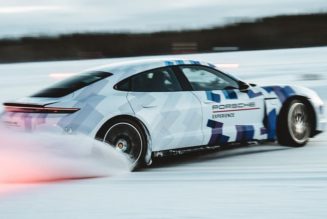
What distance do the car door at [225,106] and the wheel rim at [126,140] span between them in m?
1.00

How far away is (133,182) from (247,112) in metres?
2.69

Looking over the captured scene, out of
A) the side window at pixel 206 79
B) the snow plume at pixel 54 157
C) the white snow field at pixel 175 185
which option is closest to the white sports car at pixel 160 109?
the side window at pixel 206 79

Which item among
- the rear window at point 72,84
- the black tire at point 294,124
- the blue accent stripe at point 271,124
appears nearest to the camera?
the rear window at point 72,84

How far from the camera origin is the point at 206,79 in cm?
851

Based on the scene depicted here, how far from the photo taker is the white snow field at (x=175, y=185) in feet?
16.4

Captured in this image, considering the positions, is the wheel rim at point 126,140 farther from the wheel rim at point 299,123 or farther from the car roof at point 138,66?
the wheel rim at point 299,123

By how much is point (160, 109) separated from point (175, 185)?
1.84 m

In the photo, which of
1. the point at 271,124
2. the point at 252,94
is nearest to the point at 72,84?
the point at 252,94

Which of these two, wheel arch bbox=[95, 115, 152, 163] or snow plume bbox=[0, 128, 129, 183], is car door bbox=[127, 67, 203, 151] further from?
snow plume bbox=[0, 128, 129, 183]

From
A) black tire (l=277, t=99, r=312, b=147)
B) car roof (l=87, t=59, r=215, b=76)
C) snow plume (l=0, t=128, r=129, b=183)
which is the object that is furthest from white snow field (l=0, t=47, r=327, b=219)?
car roof (l=87, t=59, r=215, b=76)

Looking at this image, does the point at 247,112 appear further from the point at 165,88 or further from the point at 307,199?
the point at 307,199

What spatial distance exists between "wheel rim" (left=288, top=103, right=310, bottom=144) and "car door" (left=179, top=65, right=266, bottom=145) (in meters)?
0.54

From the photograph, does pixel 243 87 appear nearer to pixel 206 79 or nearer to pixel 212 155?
pixel 206 79

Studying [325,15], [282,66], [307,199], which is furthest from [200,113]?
[325,15]
